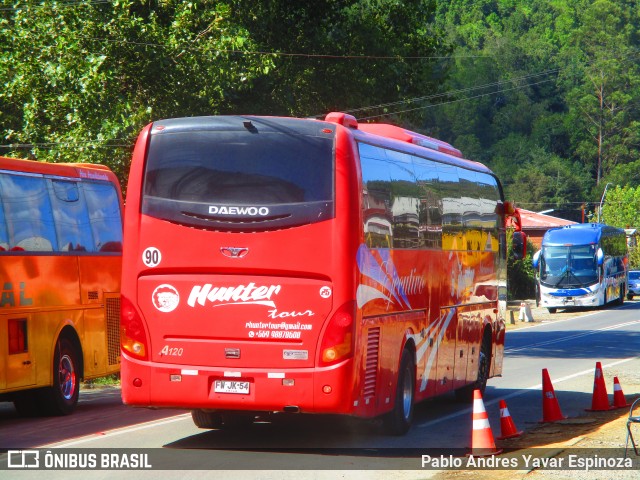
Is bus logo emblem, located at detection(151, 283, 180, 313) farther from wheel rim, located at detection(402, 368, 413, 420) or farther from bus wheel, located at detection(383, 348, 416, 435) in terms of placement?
wheel rim, located at detection(402, 368, 413, 420)

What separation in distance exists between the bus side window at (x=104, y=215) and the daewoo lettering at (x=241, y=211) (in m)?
5.99

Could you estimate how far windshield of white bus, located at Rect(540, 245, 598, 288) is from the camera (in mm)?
58281

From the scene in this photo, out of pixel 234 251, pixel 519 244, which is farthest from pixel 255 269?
pixel 519 244

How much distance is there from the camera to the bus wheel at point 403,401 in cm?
1384

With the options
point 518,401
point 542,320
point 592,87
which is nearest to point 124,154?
point 518,401

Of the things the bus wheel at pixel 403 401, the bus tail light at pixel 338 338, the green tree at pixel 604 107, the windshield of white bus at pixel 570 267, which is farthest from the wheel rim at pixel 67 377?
the green tree at pixel 604 107

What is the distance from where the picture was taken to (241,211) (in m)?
12.1

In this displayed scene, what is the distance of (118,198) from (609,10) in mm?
119982

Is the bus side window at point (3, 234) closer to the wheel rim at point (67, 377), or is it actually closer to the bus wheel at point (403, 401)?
the wheel rim at point (67, 377)

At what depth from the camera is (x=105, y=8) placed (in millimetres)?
27172

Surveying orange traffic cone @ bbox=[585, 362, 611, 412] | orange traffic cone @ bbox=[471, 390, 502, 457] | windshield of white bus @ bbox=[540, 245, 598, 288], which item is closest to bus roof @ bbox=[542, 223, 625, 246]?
windshield of white bus @ bbox=[540, 245, 598, 288]

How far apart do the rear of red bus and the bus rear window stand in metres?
0.01

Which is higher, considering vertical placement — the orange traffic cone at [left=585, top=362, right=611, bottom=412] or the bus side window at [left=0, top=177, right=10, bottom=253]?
the bus side window at [left=0, top=177, right=10, bottom=253]

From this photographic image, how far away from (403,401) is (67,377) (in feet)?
17.2
